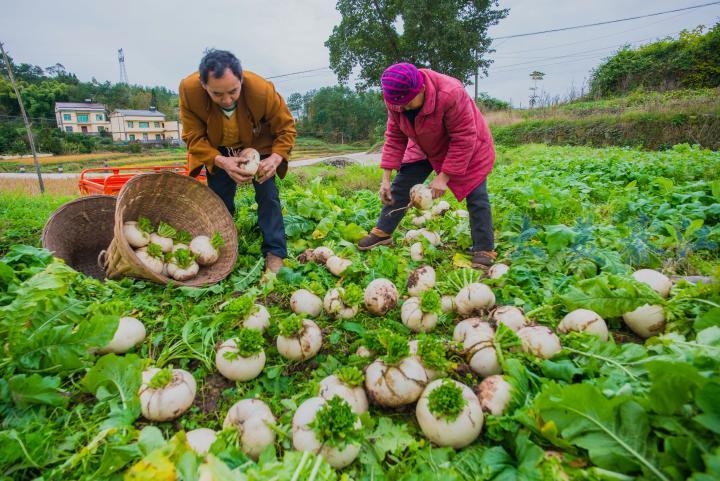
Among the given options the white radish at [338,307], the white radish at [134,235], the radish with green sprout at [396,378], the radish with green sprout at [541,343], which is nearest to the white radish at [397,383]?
the radish with green sprout at [396,378]

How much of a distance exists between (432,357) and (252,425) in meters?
0.91

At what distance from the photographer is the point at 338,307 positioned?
2633mm

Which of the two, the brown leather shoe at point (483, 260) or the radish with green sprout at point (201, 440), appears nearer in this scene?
the radish with green sprout at point (201, 440)

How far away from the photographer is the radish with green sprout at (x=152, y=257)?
10.1 ft

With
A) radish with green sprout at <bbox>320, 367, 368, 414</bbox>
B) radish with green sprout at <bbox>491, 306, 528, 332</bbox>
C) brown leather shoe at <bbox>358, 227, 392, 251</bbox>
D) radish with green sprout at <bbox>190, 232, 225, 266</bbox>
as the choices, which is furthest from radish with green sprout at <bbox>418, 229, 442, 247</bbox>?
radish with green sprout at <bbox>320, 367, 368, 414</bbox>

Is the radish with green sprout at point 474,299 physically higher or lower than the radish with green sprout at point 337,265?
lower

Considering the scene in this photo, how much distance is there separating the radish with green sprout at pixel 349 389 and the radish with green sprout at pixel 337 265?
1327 mm

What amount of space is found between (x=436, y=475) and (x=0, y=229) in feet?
18.0

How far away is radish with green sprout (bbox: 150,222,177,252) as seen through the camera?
332cm

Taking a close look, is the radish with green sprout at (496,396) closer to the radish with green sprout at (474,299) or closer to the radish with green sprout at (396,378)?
the radish with green sprout at (396,378)

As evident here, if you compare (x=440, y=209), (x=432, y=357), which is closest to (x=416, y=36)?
(x=440, y=209)

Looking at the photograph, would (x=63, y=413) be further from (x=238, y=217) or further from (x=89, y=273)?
(x=238, y=217)

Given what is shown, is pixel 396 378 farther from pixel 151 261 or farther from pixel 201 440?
pixel 151 261

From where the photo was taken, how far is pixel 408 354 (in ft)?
6.43
